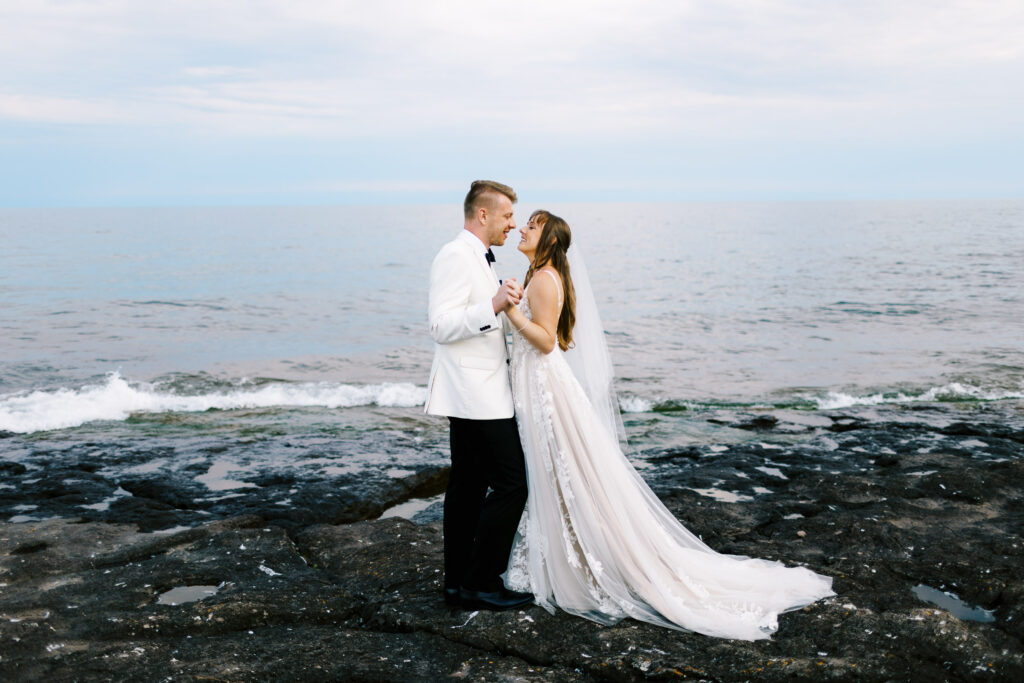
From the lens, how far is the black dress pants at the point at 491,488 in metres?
4.43

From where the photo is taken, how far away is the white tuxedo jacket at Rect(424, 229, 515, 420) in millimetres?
4211

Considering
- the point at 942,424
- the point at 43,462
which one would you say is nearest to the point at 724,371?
the point at 942,424

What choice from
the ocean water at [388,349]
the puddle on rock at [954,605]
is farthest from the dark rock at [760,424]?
the puddle on rock at [954,605]

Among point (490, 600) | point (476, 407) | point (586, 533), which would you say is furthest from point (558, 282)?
point (490, 600)

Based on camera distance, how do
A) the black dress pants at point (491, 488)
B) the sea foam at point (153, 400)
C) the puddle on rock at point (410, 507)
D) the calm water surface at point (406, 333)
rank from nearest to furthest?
the black dress pants at point (491, 488) → the puddle on rock at point (410, 507) → the sea foam at point (153, 400) → the calm water surface at point (406, 333)

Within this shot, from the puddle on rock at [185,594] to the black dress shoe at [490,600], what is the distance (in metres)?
1.67

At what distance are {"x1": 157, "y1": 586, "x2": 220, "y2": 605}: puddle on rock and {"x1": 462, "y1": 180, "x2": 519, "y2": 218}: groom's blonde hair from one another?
9.49 ft

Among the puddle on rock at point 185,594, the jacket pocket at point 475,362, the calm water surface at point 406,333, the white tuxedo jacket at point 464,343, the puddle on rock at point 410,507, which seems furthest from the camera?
the calm water surface at point 406,333

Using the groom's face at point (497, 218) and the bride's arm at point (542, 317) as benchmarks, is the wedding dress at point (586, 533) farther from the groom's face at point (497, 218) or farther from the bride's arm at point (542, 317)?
the groom's face at point (497, 218)

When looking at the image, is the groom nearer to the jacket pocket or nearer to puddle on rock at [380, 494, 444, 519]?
the jacket pocket

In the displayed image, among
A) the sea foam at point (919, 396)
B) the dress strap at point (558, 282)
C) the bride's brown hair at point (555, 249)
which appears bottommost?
the sea foam at point (919, 396)

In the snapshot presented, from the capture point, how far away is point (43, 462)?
930cm

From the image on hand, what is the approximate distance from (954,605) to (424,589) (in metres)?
3.15

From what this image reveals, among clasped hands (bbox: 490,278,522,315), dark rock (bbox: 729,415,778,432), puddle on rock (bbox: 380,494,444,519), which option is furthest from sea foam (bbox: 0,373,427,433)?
clasped hands (bbox: 490,278,522,315)
